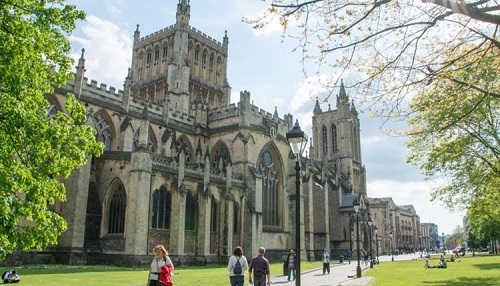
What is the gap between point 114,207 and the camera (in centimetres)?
2934

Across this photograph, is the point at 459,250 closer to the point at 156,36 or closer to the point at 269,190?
the point at 269,190

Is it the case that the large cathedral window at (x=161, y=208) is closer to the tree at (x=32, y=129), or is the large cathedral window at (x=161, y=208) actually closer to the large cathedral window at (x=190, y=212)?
the large cathedral window at (x=190, y=212)

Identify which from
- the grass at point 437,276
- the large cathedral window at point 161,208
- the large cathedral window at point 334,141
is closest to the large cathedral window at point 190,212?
the large cathedral window at point 161,208

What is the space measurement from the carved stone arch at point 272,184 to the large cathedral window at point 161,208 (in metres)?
12.4

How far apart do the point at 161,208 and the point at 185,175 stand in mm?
3112

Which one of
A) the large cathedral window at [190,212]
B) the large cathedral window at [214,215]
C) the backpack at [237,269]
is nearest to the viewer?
the backpack at [237,269]

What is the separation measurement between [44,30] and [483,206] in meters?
29.2

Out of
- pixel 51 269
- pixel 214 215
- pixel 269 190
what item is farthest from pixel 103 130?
pixel 269 190

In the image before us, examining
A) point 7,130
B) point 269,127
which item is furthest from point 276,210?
point 7,130

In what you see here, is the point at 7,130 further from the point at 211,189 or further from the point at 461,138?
the point at 211,189

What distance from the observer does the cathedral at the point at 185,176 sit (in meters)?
28.0

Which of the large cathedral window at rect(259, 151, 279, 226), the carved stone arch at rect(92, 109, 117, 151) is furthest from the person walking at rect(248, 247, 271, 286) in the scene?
the large cathedral window at rect(259, 151, 279, 226)

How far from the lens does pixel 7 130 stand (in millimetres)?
10219

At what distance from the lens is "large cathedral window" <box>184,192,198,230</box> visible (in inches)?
1266
